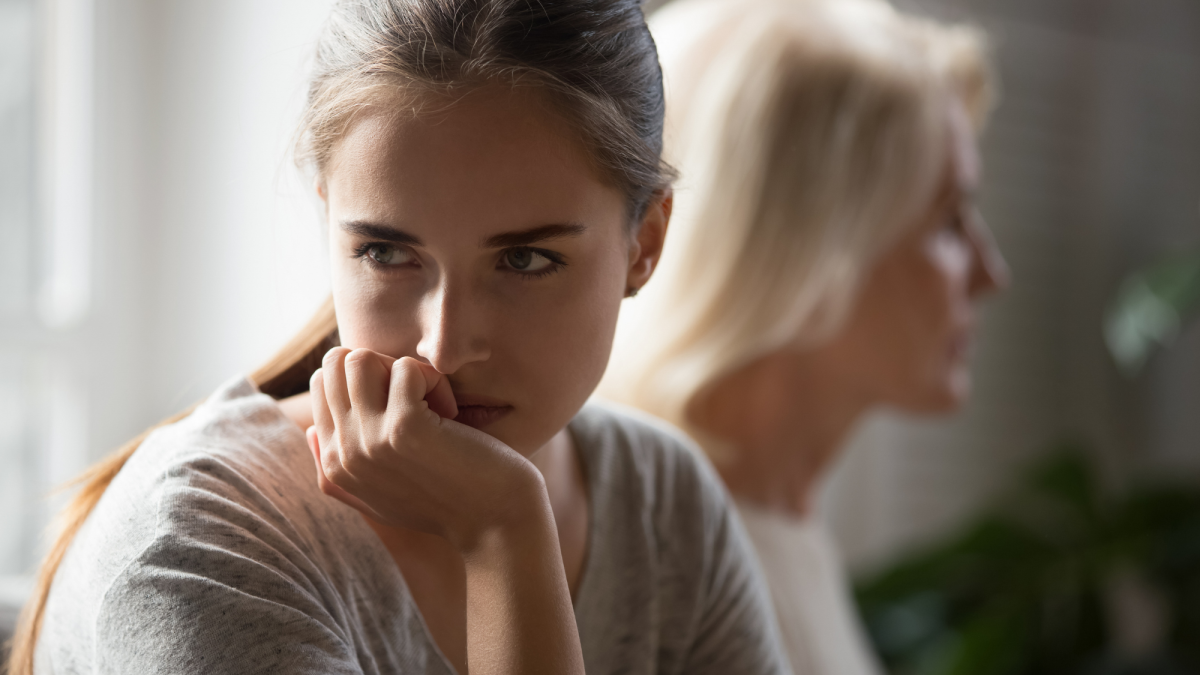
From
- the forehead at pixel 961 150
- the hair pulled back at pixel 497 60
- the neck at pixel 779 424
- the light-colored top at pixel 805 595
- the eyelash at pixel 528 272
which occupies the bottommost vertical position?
the light-colored top at pixel 805 595

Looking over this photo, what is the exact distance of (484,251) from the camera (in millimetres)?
540

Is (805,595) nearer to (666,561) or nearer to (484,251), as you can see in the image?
(666,561)

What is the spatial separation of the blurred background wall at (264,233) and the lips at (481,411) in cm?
78

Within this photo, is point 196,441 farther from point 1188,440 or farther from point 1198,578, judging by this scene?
point 1188,440

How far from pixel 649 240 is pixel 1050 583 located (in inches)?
63.6

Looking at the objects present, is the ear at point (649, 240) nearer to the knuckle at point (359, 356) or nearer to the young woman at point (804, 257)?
the knuckle at point (359, 356)

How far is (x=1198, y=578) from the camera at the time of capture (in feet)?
6.47

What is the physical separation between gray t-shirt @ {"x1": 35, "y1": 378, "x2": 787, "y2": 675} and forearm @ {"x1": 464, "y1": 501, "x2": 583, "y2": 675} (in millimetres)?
77

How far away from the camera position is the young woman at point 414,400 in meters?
0.53

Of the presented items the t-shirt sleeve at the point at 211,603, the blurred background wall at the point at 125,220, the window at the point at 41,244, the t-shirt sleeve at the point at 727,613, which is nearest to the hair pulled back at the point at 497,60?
the t-shirt sleeve at the point at 211,603

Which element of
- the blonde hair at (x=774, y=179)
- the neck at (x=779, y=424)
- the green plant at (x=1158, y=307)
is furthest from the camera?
the green plant at (x=1158, y=307)

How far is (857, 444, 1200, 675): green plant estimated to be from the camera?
1.81 meters

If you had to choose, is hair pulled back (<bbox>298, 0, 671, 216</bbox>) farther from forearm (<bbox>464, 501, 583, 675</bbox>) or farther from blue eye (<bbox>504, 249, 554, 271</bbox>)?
forearm (<bbox>464, 501, 583, 675</bbox>)

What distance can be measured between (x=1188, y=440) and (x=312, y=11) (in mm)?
2255
